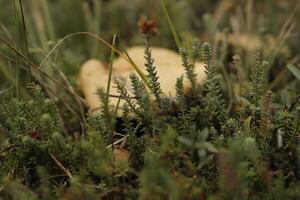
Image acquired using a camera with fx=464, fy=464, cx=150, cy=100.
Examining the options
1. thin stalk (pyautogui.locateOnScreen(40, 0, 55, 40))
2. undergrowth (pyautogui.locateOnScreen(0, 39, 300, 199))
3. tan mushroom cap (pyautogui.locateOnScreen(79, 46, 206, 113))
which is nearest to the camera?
undergrowth (pyautogui.locateOnScreen(0, 39, 300, 199))

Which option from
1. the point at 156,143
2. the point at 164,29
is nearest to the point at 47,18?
the point at 164,29

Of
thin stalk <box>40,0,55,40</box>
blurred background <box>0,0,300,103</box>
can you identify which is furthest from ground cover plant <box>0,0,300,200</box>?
thin stalk <box>40,0,55,40</box>

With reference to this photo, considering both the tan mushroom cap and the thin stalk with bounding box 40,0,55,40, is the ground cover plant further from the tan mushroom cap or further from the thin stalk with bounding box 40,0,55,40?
the thin stalk with bounding box 40,0,55,40

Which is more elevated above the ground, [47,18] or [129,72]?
[47,18]

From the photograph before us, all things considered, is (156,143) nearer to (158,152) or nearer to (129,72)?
(158,152)

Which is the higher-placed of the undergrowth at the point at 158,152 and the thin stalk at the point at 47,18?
the thin stalk at the point at 47,18

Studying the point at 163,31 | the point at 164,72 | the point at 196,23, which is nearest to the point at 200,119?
the point at 164,72

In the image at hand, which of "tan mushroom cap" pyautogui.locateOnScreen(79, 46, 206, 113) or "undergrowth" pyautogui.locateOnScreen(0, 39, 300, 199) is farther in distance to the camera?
"tan mushroom cap" pyautogui.locateOnScreen(79, 46, 206, 113)

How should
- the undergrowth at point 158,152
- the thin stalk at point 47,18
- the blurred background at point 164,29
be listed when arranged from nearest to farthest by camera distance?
the undergrowth at point 158,152, the blurred background at point 164,29, the thin stalk at point 47,18

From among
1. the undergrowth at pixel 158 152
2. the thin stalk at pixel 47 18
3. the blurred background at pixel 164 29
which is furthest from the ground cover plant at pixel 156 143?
the thin stalk at pixel 47 18

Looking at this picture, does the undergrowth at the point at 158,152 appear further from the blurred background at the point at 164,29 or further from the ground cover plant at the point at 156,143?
the blurred background at the point at 164,29
